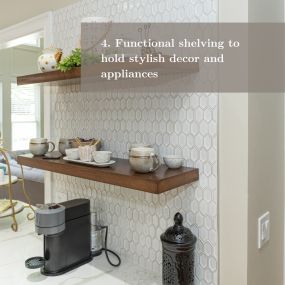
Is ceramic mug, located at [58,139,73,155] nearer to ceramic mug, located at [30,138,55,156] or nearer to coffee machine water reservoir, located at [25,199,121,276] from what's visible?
ceramic mug, located at [30,138,55,156]

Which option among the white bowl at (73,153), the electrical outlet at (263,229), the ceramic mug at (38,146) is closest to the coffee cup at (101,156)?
the white bowl at (73,153)

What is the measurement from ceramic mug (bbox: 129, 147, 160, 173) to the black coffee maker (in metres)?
0.43

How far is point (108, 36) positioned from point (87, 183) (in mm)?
754

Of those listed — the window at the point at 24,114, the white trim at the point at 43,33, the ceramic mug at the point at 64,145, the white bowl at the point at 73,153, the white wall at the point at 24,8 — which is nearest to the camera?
the white bowl at the point at 73,153

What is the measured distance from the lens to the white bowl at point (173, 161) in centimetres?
126

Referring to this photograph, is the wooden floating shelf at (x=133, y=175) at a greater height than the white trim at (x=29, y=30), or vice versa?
the white trim at (x=29, y=30)

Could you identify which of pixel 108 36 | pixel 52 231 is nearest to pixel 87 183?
pixel 52 231

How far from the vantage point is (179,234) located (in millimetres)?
1217

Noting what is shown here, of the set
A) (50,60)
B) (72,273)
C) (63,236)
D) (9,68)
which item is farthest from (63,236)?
(9,68)

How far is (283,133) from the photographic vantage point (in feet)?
4.51

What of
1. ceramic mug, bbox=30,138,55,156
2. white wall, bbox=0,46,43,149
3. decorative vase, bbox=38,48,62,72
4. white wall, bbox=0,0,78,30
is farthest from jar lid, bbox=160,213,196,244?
white wall, bbox=0,46,43,149

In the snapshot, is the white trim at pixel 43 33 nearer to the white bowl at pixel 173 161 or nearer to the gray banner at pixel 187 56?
the gray banner at pixel 187 56

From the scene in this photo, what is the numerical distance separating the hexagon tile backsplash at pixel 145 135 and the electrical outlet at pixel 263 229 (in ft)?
0.53

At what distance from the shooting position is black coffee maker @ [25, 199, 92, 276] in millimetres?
1367
